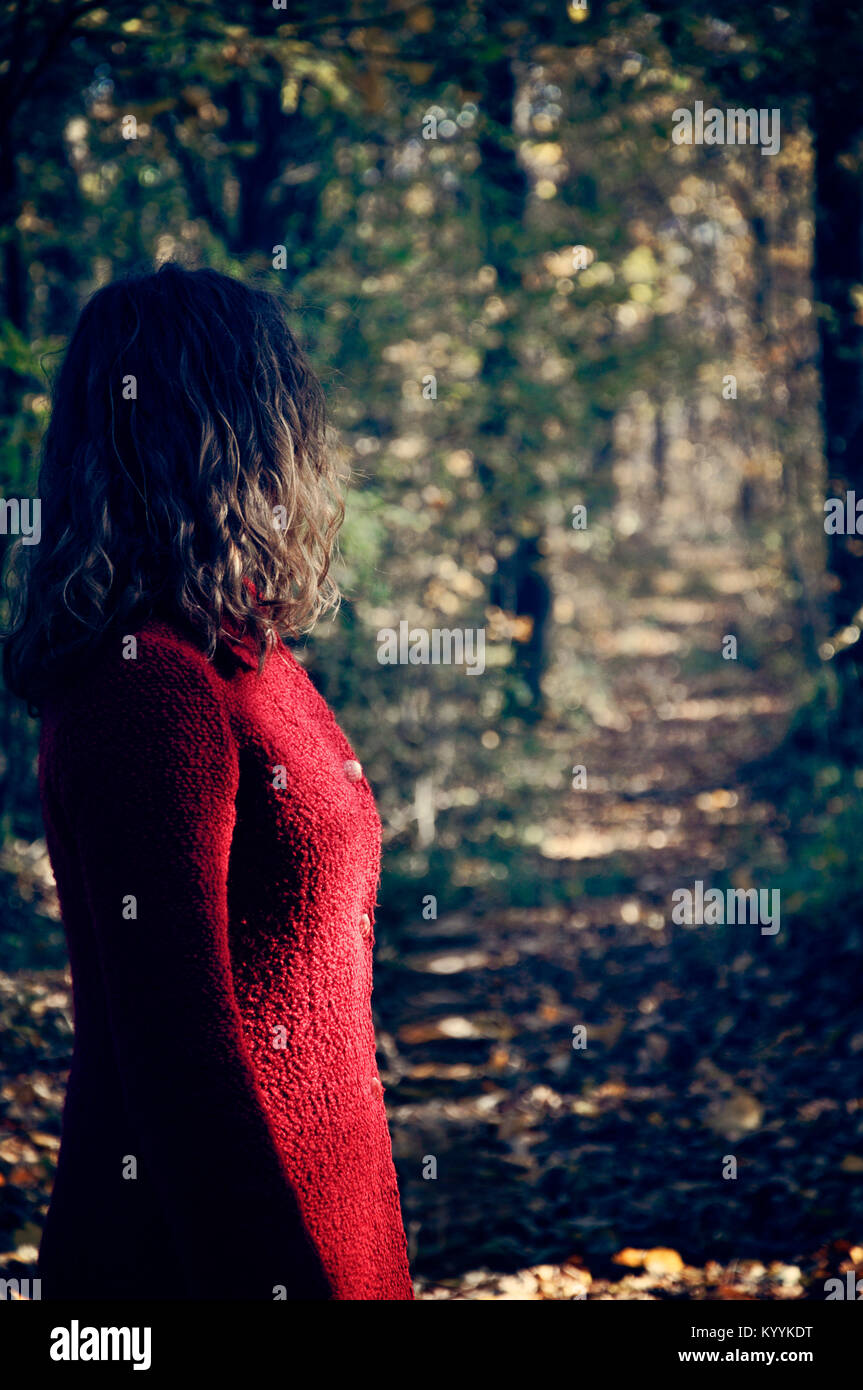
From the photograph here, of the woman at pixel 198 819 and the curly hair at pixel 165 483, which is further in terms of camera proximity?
the curly hair at pixel 165 483

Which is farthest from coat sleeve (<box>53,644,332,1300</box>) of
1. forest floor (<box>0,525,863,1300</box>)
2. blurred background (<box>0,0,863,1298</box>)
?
forest floor (<box>0,525,863,1300</box>)

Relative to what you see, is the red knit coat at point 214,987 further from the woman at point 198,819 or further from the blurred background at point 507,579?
the blurred background at point 507,579

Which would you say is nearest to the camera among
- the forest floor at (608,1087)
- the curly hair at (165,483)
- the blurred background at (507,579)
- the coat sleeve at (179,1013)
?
the coat sleeve at (179,1013)

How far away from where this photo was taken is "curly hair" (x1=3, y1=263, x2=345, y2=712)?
142 centimetres

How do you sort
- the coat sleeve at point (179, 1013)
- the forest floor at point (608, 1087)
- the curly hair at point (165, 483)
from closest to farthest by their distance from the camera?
1. the coat sleeve at point (179, 1013)
2. the curly hair at point (165, 483)
3. the forest floor at point (608, 1087)

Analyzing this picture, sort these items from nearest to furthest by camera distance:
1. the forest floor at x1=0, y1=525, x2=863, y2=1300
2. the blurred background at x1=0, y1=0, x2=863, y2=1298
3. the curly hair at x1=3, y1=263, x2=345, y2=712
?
the curly hair at x1=3, y1=263, x2=345, y2=712, the forest floor at x1=0, y1=525, x2=863, y2=1300, the blurred background at x1=0, y1=0, x2=863, y2=1298

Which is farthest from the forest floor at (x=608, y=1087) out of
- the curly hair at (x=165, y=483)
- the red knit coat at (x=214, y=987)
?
the curly hair at (x=165, y=483)

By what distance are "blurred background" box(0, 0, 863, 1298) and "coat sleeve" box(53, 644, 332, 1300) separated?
3.22ft

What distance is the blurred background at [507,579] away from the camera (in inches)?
182

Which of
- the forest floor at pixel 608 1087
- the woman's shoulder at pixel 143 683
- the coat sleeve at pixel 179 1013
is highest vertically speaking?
the woman's shoulder at pixel 143 683

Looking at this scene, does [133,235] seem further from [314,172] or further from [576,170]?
[576,170]

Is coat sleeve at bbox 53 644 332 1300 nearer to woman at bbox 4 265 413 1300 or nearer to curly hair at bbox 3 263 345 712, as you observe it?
woman at bbox 4 265 413 1300

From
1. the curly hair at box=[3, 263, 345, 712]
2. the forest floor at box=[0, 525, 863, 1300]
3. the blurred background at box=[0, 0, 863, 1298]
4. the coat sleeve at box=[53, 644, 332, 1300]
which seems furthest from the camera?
the blurred background at box=[0, 0, 863, 1298]

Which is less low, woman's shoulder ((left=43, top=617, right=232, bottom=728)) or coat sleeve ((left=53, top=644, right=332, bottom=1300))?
woman's shoulder ((left=43, top=617, right=232, bottom=728))
